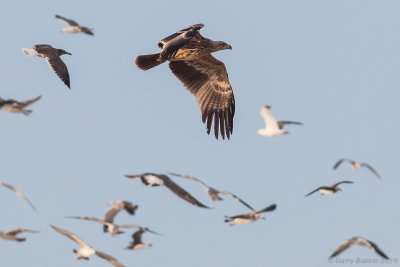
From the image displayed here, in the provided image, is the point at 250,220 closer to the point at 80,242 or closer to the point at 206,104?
the point at 80,242

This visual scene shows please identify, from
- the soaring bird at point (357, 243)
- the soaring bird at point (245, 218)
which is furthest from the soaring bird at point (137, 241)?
the soaring bird at point (357, 243)

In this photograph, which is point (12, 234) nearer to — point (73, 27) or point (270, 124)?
point (270, 124)

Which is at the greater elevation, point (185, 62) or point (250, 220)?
point (185, 62)

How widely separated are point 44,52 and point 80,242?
518cm

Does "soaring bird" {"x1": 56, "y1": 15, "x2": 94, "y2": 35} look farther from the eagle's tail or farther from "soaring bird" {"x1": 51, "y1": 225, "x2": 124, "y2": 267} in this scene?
"soaring bird" {"x1": 51, "y1": 225, "x2": 124, "y2": 267}

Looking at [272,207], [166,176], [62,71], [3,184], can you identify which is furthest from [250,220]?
[62,71]

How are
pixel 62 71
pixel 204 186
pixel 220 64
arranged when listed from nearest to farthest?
pixel 204 186
pixel 62 71
pixel 220 64

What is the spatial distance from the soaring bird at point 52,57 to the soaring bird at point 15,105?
6.54 ft

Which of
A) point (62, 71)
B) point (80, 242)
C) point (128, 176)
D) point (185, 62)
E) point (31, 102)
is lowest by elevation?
point (80, 242)

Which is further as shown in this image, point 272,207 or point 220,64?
point 220,64

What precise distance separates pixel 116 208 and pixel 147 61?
4.13 metres

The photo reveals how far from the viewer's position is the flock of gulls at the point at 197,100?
51.3ft

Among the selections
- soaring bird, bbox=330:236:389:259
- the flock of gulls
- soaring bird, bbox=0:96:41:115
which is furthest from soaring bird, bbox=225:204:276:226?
soaring bird, bbox=0:96:41:115

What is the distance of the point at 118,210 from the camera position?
16609 mm
